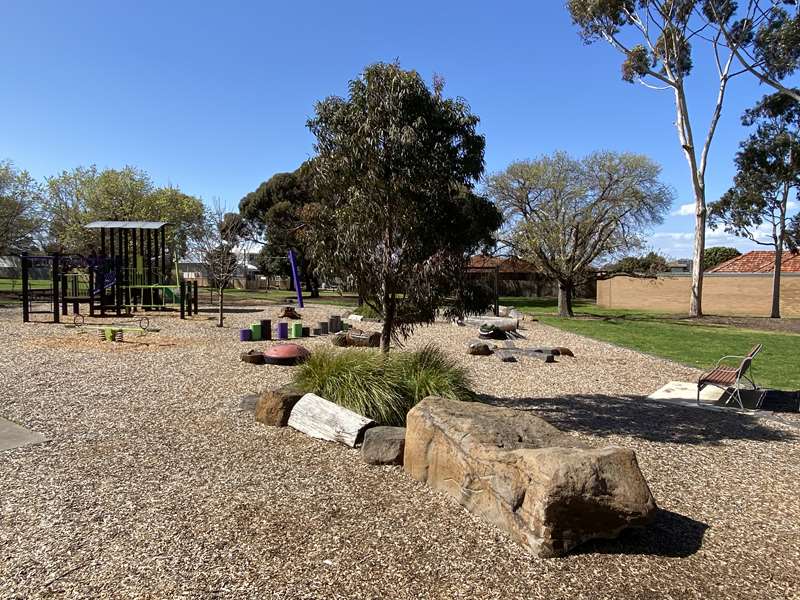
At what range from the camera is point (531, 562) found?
3289 mm

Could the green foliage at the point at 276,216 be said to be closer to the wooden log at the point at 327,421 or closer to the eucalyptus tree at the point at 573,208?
the eucalyptus tree at the point at 573,208

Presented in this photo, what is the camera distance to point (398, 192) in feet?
20.2

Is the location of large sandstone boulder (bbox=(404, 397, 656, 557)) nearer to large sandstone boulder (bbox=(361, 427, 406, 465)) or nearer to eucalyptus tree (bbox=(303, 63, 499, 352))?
large sandstone boulder (bbox=(361, 427, 406, 465))

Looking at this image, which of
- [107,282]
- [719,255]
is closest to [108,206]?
[107,282]

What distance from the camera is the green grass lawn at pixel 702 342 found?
11.6 metres

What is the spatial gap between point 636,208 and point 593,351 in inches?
650

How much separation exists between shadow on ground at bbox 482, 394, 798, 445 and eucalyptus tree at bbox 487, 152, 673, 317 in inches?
734

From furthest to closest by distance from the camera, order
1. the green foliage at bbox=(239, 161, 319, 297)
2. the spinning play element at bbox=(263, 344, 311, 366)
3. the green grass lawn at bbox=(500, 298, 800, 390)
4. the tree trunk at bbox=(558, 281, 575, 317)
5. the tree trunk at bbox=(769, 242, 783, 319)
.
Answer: the green foliage at bbox=(239, 161, 319, 297) < the tree trunk at bbox=(769, 242, 783, 319) < the tree trunk at bbox=(558, 281, 575, 317) < the green grass lawn at bbox=(500, 298, 800, 390) < the spinning play element at bbox=(263, 344, 311, 366)

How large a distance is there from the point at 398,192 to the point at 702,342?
14179mm

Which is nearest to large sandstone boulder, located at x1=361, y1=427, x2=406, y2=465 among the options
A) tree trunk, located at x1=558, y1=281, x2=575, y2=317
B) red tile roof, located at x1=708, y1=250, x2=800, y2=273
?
tree trunk, located at x1=558, y1=281, x2=575, y2=317

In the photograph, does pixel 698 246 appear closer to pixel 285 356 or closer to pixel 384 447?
pixel 285 356

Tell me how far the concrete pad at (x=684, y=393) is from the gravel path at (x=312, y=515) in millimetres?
1001

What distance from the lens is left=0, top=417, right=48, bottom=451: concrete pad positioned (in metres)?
5.32

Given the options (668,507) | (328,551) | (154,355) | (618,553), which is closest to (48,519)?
(328,551)
